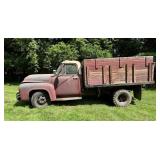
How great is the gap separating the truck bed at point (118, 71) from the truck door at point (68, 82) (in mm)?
437

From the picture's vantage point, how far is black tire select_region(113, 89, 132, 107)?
1149 centimetres

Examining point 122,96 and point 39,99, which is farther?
point 122,96

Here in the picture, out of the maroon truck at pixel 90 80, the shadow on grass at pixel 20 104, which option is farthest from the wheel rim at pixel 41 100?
the shadow on grass at pixel 20 104

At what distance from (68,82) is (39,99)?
1286 millimetres

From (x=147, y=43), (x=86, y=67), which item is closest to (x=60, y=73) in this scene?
(x=86, y=67)

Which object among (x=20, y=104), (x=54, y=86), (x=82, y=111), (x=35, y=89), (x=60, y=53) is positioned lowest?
(x=82, y=111)

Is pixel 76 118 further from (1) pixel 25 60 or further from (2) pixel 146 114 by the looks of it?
(1) pixel 25 60

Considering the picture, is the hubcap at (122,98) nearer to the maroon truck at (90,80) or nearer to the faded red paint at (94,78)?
the maroon truck at (90,80)

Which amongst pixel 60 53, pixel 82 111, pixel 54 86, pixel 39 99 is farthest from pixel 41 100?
pixel 60 53

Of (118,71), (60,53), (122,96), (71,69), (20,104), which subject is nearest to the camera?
(118,71)

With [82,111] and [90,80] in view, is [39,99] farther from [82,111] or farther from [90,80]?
[90,80]

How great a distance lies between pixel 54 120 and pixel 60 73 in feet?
7.49

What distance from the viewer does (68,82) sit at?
11.4 m

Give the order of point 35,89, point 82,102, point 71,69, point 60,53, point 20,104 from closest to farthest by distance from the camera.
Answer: point 35,89
point 71,69
point 20,104
point 82,102
point 60,53
